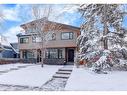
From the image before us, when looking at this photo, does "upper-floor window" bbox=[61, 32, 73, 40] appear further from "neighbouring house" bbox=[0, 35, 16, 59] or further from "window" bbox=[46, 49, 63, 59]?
"neighbouring house" bbox=[0, 35, 16, 59]

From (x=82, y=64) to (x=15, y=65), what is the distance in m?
1.27

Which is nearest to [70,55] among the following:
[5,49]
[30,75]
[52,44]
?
[52,44]

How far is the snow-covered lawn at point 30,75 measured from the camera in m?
3.85

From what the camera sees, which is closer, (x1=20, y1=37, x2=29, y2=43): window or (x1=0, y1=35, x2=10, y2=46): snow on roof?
(x1=0, y1=35, x2=10, y2=46): snow on roof

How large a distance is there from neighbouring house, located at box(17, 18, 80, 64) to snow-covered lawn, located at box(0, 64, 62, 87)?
0.15 meters

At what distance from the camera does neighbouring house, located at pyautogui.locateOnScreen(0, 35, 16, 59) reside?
3812 mm

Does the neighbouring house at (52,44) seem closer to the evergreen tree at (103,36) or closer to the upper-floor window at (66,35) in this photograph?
the upper-floor window at (66,35)

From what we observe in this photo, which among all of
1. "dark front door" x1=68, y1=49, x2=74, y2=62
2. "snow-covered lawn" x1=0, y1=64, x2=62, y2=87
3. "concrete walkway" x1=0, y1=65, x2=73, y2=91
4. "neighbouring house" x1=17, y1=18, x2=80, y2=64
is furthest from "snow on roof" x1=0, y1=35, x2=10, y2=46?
"dark front door" x1=68, y1=49, x2=74, y2=62

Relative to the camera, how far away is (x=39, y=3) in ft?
11.9

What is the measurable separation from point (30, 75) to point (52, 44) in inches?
28.3

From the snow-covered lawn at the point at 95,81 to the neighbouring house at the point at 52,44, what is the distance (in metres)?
0.32

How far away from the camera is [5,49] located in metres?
3.82

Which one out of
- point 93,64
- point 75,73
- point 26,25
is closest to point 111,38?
point 93,64

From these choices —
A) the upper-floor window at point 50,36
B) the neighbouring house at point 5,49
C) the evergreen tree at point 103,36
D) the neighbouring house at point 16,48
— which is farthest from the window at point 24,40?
the evergreen tree at point 103,36
